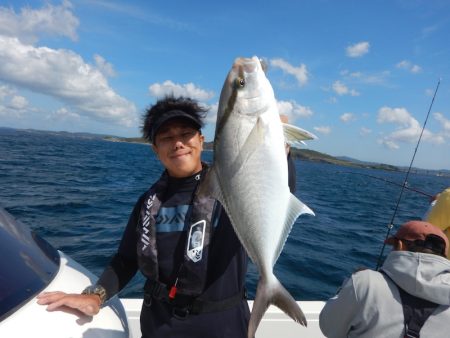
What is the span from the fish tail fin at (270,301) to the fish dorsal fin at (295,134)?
0.95m

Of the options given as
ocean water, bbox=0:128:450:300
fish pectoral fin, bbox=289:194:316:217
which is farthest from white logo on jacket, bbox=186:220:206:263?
ocean water, bbox=0:128:450:300

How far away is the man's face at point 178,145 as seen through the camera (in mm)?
2689

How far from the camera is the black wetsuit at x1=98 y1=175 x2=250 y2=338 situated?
260 centimetres

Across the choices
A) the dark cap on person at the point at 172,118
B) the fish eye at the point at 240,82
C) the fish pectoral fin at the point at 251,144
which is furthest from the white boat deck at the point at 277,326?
the fish eye at the point at 240,82

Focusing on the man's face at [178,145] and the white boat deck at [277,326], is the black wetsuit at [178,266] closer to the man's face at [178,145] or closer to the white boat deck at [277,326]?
the man's face at [178,145]

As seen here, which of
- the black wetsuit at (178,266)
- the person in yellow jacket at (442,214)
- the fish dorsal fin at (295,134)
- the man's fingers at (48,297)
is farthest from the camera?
the person in yellow jacket at (442,214)

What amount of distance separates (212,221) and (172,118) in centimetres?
86

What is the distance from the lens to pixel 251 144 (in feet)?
7.03

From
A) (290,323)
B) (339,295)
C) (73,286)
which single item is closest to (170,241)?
(73,286)

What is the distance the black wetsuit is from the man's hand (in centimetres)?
22

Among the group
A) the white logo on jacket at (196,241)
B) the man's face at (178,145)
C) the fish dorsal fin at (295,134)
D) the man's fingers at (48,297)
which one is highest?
the fish dorsal fin at (295,134)

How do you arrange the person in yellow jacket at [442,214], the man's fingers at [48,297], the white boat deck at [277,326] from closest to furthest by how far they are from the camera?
the man's fingers at [48,297] → the person in yellow jacket at [442,214] → the white boat deck at [277,326]

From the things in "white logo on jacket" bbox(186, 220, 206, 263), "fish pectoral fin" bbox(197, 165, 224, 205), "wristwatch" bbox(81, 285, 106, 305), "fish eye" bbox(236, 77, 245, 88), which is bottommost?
"wristwatch" bbox(81, 285, 106, 305)

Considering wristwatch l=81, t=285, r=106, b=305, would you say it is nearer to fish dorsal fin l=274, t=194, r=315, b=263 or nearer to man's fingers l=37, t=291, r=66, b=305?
man's fingers l=37, t=291, r=66, b=305
